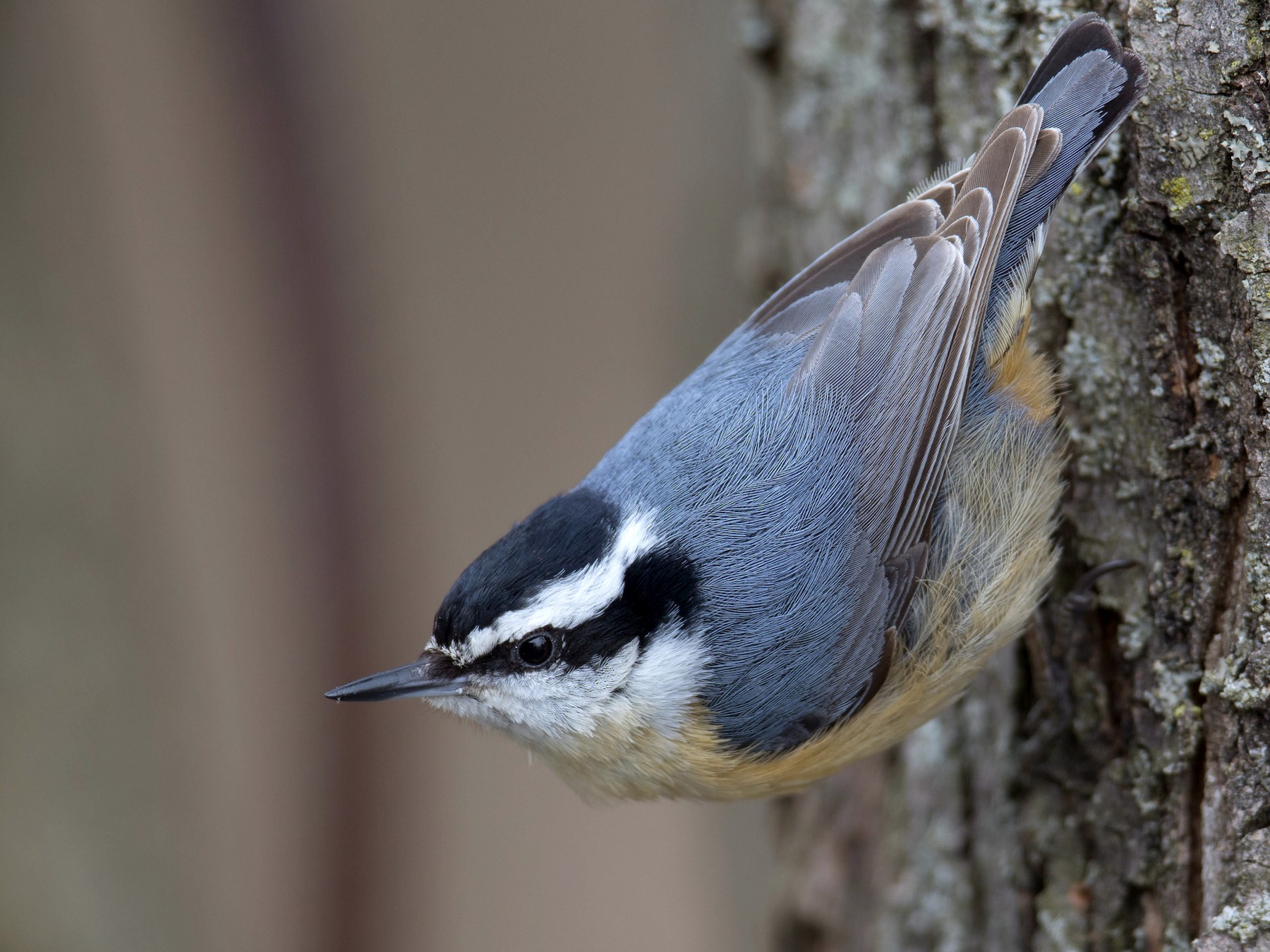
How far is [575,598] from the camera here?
5.67ft

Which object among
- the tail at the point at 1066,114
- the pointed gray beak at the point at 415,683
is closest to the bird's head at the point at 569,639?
the pointed gray beak at the point at 415,683

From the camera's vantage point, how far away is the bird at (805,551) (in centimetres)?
174

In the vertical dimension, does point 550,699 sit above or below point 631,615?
below

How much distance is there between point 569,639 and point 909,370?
0.73 meters

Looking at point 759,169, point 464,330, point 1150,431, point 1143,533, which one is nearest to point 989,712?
point 1143,533

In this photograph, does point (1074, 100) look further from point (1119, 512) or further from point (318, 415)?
point (318, 415)

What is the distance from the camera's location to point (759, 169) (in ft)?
9.57

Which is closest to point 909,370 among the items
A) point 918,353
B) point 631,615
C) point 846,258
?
point 918,353

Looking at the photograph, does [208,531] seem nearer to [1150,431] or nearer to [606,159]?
[606,159]

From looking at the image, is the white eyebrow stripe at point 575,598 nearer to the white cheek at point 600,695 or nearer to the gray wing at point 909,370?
the white cheek at point 600,695

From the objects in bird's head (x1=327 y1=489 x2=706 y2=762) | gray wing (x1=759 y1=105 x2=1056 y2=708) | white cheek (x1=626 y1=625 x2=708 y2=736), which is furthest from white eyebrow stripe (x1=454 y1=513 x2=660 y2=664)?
gray wing (x1=759 y1=105 x2=1056 y2=708)

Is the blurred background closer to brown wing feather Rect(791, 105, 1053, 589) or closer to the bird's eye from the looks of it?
the bird's eye

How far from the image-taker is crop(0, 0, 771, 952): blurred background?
6.59ft

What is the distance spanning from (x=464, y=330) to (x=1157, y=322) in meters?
3.34
